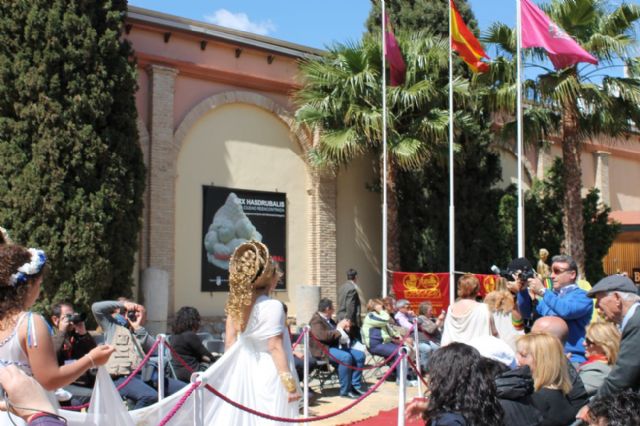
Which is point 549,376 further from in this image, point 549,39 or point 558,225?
point 558,225

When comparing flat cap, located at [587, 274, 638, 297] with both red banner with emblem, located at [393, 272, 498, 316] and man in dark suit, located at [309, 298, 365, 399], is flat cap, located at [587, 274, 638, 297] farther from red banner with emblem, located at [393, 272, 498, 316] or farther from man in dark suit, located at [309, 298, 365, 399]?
red banner with emblem, located at [393, 272, 498, 316]

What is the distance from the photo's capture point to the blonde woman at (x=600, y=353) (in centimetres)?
525

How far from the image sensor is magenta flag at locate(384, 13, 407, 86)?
17219 millimetres

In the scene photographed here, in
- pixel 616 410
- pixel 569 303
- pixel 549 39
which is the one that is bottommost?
pixel 616 410

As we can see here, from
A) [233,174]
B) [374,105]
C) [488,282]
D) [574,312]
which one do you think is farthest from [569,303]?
[233,174]

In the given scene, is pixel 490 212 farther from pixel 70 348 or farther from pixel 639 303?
pixel 639 303

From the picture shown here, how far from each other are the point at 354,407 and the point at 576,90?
1008cm

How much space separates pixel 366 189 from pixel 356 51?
3916mm

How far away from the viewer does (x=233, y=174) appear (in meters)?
18.2

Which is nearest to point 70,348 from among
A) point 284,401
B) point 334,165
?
point 284,401

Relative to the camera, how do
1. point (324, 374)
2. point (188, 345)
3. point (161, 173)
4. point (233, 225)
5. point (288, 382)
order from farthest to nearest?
point (233, 225)
point (161, 173)
point (324, 374)
point (188, 345)
point (288, 382)

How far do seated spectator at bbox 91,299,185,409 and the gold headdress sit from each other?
2692 millimetres

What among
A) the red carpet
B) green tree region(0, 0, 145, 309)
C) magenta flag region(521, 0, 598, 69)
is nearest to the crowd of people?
the red carpet

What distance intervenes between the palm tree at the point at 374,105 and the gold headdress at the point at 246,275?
12.0 meters
